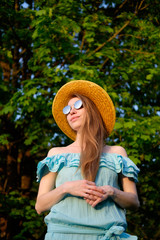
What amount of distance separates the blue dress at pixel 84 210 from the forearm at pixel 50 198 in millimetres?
37

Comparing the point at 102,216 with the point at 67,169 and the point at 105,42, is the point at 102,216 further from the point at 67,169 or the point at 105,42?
the point at 105,42

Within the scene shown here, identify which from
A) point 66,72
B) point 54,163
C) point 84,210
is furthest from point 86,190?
point 66,72

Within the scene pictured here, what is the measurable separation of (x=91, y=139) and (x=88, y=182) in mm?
403

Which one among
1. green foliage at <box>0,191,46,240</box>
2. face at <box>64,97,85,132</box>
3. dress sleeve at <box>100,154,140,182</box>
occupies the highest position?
face at <box>64,97,85,132</box>

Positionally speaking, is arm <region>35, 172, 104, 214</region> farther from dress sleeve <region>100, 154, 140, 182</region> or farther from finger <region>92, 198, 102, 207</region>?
dress sleeve <region>100, 154, 140, 182</region>

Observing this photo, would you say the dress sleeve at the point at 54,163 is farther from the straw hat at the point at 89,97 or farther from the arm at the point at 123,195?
the straw hat at the point at 89,97

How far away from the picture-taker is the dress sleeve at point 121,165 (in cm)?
198

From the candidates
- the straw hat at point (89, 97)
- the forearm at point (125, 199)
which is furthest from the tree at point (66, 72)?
the forearm at point (125, 199)

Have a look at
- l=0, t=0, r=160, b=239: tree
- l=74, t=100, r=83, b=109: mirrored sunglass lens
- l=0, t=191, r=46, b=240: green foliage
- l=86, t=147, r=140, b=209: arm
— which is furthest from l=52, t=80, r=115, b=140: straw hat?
l=0, t=191, r=46, b=240: green foliage

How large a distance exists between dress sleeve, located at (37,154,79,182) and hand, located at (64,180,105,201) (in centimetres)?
21

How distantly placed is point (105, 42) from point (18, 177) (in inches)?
147

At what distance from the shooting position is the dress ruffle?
199 cm

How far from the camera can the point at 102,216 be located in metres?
1.79

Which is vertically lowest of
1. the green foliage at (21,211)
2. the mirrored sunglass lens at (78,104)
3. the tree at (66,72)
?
the green foliage at (21,211)
